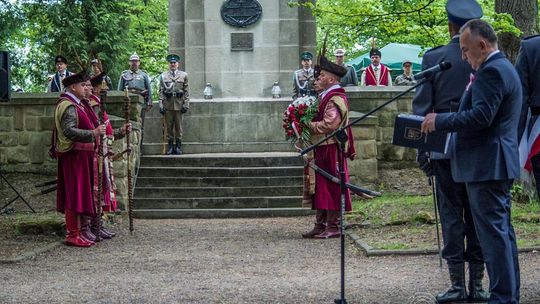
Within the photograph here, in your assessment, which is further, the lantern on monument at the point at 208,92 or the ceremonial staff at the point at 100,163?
the lantern on monument at the point at 208,92

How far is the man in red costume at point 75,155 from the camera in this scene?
41.5 ft

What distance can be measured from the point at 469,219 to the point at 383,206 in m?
7.77

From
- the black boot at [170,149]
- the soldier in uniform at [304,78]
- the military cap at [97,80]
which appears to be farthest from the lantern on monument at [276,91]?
the military cap at [97,80]

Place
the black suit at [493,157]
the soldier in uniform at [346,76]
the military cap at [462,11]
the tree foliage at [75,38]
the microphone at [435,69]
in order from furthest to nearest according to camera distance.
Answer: the tree foliage at [75,38] → the soldier in uniform at [346,76] → the military cap at [462,11] → the microphone at [435,69] → the black suit at [493,157]

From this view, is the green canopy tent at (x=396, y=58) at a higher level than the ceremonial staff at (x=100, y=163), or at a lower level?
higher

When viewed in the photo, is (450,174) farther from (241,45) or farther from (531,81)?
(241,45)

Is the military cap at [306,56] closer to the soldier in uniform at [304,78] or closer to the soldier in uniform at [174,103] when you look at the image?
the soldier in uniform at [304,78]

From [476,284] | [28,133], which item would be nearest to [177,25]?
[28,133]

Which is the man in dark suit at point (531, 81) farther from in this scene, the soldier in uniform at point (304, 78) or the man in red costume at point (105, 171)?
the soldier in uniform at point (304, 78)

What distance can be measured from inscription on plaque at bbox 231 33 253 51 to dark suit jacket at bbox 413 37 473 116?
14.5 metres

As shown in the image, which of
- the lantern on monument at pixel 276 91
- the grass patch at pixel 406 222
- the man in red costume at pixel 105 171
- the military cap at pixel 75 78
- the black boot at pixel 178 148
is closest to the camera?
the grass patch at pixel 406 222

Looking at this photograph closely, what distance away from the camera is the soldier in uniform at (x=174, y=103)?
68.5 feet

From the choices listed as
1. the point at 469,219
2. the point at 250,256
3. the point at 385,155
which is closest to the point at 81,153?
the point at 250,256

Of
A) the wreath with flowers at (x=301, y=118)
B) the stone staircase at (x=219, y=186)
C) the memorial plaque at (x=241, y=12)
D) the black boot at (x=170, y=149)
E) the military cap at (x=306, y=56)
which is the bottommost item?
the stone staircase at (x=219, y=186)
